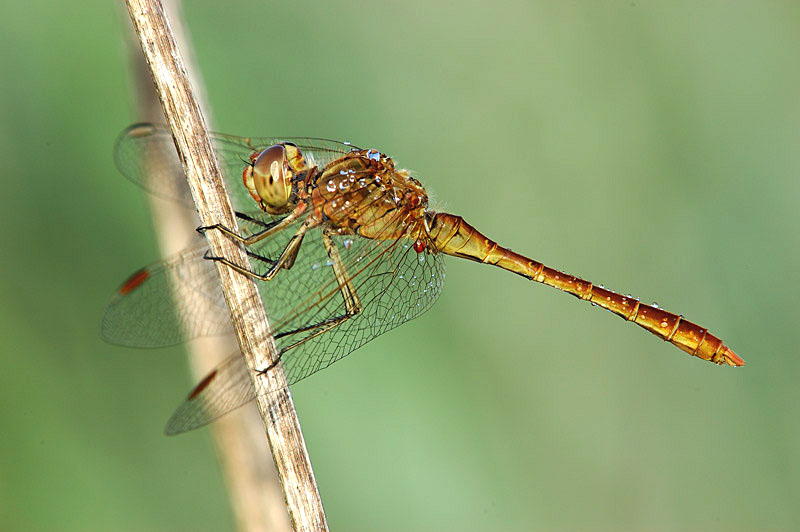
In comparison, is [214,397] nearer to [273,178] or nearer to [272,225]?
[272,225]

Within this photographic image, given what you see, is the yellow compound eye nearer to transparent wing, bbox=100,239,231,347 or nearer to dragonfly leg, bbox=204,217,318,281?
dragonfly leg, bbox=204,217,318,281

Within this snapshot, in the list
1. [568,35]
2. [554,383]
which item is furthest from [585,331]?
[568,35]

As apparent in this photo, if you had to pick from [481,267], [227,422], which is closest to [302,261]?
[227,422]

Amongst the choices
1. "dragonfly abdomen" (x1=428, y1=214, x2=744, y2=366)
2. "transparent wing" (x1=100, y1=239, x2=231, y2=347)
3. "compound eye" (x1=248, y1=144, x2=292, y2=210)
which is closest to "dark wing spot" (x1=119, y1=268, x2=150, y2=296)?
"transparent wing" (x1=100, y1=239, x2=231, y2=347)

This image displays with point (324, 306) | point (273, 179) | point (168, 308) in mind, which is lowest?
point (324, 306)

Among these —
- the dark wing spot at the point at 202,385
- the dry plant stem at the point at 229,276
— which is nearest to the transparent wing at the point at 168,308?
the dark wing spot at the point at 202,385

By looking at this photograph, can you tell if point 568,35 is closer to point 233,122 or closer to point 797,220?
point 797,220

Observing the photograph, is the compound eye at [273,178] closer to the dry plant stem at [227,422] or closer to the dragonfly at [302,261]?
the dragonfly at [302,261]

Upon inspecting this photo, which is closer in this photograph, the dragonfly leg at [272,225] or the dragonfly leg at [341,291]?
the dragonfly leg at [272,225]
